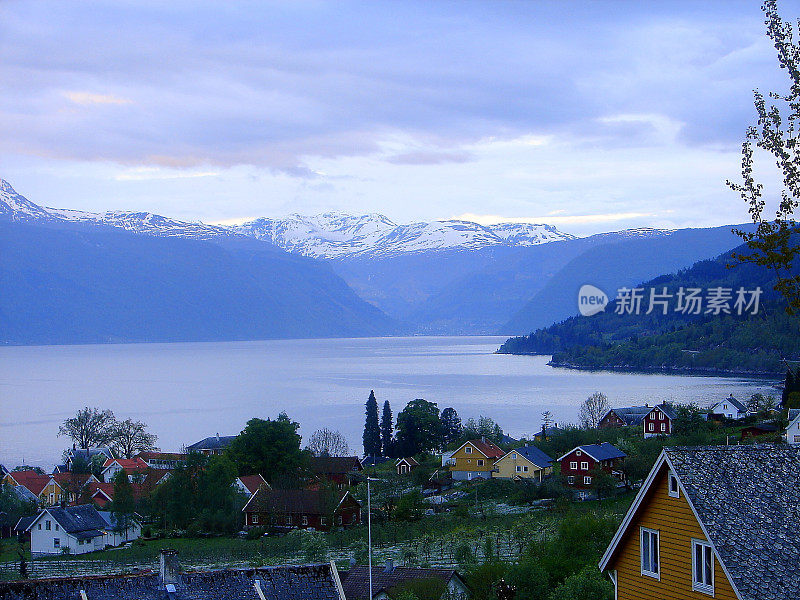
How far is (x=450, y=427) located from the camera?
53375 millimetres

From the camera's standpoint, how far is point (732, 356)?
114 meters

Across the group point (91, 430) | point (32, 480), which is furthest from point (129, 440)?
point (32, 480)

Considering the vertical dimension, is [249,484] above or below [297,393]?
above

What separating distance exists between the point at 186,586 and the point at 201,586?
19 cm

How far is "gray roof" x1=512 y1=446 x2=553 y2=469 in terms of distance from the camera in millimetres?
37938

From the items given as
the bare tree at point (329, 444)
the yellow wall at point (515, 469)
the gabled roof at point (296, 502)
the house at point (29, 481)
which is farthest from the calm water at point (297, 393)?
the gabled roof at point (296, 502)

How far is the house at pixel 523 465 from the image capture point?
37719 millimetres

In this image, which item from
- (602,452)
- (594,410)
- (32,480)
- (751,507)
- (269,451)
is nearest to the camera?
(751,507)

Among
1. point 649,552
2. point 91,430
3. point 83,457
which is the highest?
point 649,552

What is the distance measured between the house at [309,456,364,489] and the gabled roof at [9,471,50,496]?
37.4 ft

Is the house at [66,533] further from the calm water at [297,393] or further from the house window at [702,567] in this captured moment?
the calm water at [297,393]

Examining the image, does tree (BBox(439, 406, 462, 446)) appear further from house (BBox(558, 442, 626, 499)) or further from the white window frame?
the white window frame

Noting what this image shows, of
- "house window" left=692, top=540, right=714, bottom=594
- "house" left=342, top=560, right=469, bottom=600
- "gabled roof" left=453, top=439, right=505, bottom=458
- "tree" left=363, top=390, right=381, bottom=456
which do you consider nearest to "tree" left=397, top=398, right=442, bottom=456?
"tree" left=363, top=390, right=381, bottom=456

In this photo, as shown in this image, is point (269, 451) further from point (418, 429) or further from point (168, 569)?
point (168, 569)
